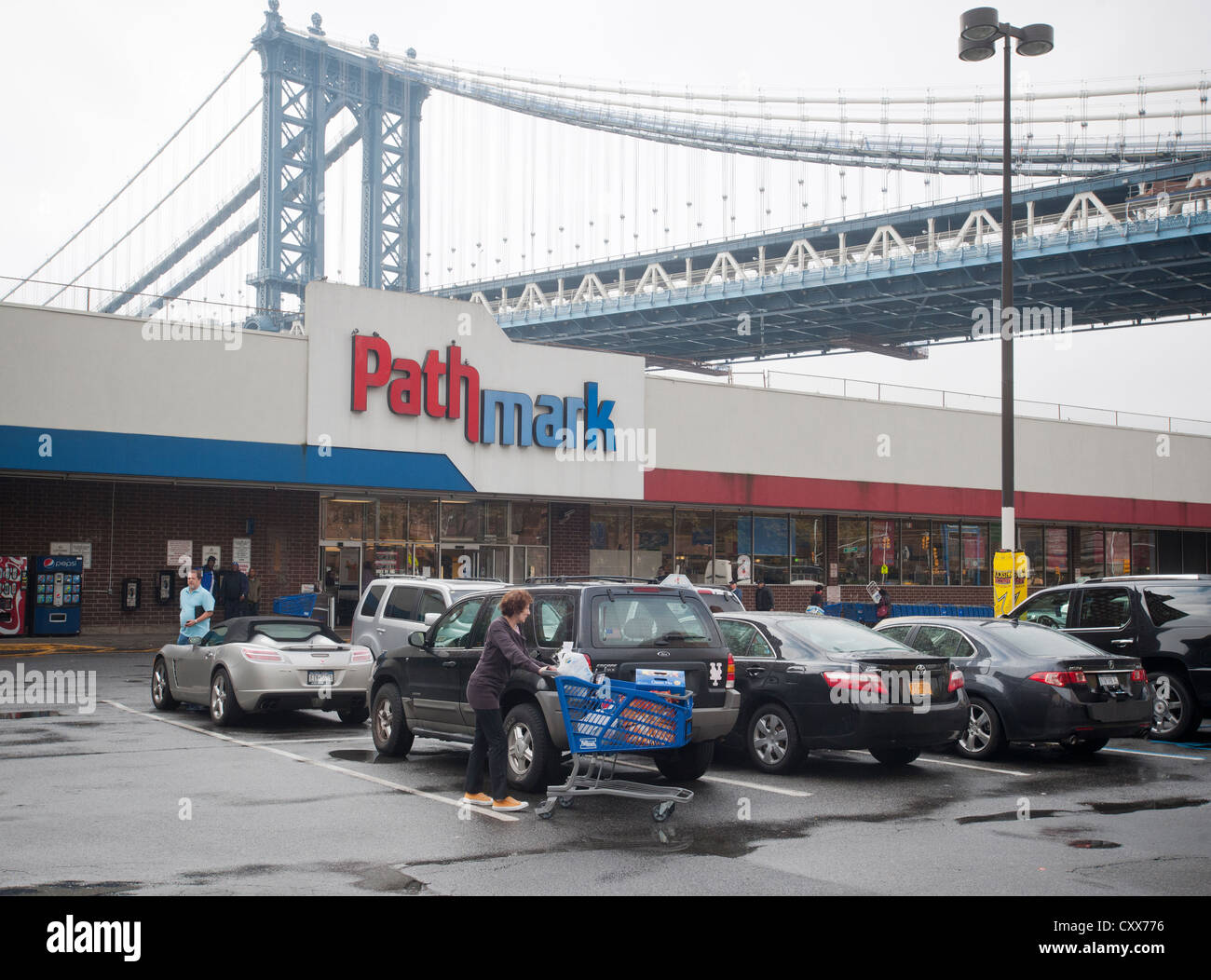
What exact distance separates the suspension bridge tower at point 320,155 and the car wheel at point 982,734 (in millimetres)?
84945

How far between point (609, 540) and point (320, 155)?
239 feet

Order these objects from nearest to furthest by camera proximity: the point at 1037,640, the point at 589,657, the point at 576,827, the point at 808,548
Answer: the point at 576,827 → the point at 589,657 → the point at 1037,640 → the point at 808,548

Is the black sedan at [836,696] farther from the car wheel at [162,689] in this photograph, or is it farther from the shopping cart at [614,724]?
the car wheel at [162,689]

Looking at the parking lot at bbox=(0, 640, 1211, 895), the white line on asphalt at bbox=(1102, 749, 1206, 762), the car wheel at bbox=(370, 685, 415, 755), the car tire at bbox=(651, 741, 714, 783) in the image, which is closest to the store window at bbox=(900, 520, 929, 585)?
the white line on asphalt at bbox=(1102, 749, 1206, 762)

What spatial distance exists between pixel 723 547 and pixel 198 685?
21.2 meters

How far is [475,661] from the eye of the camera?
10891 millimetres

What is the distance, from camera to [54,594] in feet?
83.8

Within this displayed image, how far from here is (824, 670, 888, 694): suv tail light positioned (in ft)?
36.3

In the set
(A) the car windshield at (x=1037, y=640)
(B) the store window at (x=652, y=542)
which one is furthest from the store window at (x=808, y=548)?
(A) the car windshield at (x=1037, y=640)

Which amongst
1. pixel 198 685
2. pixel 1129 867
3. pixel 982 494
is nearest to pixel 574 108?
pixel 982 494

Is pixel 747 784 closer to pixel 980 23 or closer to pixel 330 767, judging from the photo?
pixel 330 767

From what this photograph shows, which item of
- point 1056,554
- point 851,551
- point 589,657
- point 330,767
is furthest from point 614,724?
point 1056,554
